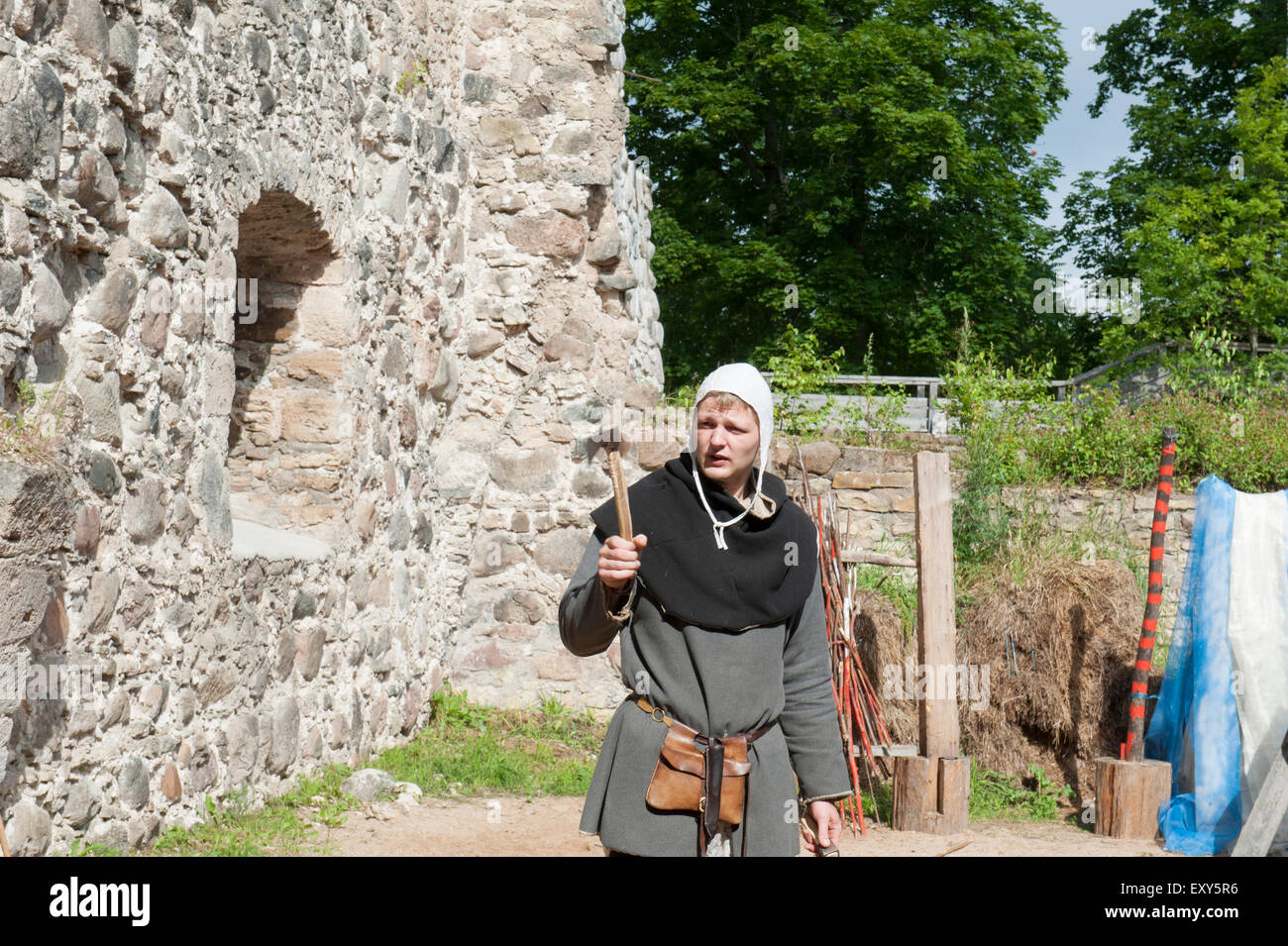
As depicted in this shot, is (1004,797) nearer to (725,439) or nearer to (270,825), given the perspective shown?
(270,825)

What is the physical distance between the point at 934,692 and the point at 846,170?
14.5m

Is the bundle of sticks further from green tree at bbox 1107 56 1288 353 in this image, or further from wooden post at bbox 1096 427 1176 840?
green tree at bbox 1107 56 1288 353

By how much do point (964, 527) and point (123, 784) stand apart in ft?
18.3

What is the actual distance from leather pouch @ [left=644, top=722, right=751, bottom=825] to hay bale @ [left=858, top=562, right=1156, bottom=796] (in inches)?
173

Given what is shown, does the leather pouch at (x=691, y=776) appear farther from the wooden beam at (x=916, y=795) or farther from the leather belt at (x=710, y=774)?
the wooden beam at (x=916, y=795)

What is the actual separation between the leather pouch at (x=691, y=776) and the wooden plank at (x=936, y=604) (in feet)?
12.2

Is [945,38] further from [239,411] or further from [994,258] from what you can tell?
[239,411]

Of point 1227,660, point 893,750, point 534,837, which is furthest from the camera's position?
point 893,750

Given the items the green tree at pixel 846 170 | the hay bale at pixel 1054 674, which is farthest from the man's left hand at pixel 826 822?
the green tree at pixel 846 170

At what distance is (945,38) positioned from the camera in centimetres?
1888

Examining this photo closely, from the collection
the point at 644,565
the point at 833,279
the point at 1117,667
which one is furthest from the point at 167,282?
the point at 833,279

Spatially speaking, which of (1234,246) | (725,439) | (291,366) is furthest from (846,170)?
(725,439)

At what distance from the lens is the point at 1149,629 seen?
6.09m

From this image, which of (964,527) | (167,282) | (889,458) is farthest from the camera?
(889,458)
